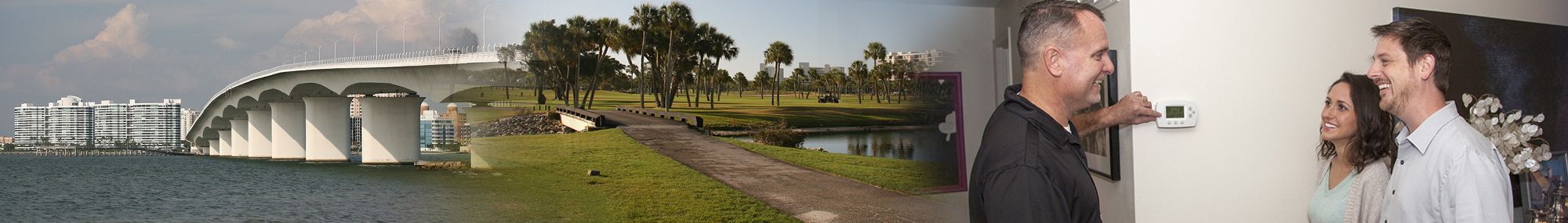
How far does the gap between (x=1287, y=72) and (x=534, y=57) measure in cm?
746

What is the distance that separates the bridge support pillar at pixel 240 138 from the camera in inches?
1018

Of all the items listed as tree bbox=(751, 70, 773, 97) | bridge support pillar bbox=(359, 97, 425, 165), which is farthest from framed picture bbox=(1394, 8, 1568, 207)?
bridge support pillar bbox=(359, 97, 425, 165)

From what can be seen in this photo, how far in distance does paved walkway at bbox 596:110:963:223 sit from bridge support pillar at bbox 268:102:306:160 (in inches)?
684

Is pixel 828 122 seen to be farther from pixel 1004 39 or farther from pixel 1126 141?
pixel 1126 141

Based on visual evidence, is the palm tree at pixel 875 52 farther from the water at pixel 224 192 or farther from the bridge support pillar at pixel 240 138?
the bridge support pillar at pixel 240 138

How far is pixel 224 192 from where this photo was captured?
24.5 metres

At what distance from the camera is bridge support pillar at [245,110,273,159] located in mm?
24453

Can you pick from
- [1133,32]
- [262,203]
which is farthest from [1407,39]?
[262,203]

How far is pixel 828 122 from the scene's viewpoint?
9000 millimetres

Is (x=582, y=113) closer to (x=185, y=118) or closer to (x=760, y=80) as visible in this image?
(x=760, y=80)

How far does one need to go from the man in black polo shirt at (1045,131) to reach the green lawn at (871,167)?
203 inches

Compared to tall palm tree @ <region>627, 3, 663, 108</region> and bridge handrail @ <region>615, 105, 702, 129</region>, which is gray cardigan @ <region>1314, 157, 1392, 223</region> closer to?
tall palm tree @ <region>627, 3, 663, 108</region>

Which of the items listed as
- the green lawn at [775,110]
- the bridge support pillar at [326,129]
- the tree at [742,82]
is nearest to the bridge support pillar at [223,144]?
the bridge support pillar at [326,129]

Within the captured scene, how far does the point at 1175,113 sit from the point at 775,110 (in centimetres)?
668
